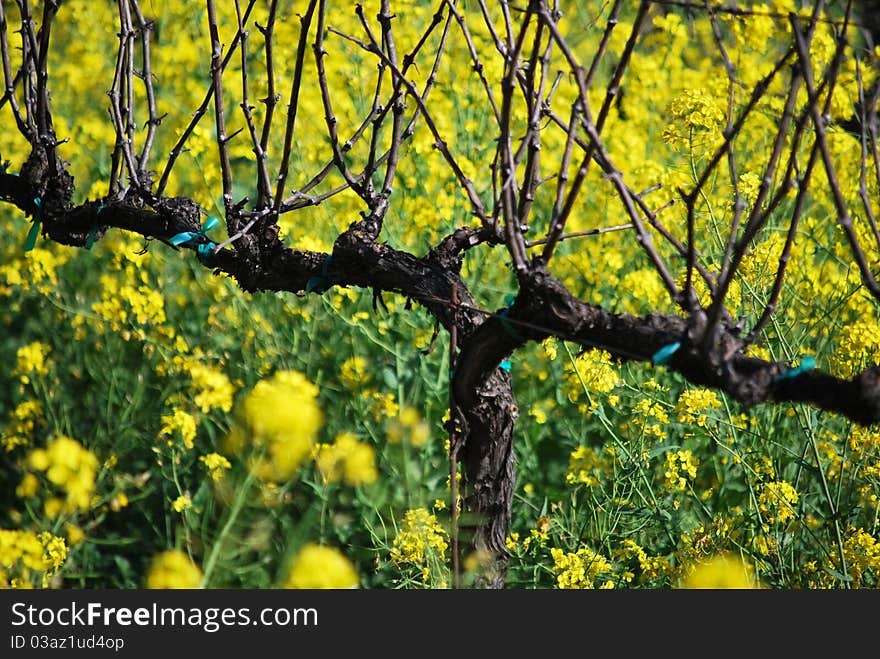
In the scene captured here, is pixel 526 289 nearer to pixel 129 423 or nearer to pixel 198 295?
pixel 129 423

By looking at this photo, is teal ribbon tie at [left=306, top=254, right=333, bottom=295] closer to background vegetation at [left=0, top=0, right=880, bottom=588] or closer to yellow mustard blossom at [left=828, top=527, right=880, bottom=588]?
background vegetation at [left=0, top=0, right=880, bottom=588]

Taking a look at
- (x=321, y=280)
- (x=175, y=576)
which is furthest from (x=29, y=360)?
(x=175, y=576)

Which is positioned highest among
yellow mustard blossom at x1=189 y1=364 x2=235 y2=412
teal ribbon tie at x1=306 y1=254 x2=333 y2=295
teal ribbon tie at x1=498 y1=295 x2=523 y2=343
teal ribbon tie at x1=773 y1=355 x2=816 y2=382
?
yellow mustard blossom at x1=189 y1=364 x2=235 y2=412

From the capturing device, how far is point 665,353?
5.35 feet

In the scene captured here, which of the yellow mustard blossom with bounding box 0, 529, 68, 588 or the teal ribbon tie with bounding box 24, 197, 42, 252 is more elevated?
the teal ribbon tie with bounding box 24, 197, 42, 252

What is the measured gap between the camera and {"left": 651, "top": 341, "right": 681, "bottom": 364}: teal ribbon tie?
5.35 ft

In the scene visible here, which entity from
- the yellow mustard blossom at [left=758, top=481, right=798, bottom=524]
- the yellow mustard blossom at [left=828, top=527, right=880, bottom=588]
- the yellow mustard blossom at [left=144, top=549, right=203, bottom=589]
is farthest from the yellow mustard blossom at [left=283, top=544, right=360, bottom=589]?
the yellow mustard blossom at [left=828, top=527, right=880, bottom=588]

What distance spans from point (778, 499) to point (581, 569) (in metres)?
0.52

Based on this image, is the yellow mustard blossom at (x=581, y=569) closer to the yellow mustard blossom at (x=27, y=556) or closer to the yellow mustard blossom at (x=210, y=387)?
the yellow mustard blossom at (x=210, y=387)

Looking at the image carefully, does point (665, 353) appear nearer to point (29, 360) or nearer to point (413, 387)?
point (413, 387)

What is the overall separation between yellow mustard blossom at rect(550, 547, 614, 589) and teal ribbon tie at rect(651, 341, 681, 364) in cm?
75

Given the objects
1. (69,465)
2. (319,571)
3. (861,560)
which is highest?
(69,465)

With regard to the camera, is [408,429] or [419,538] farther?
[408,429]

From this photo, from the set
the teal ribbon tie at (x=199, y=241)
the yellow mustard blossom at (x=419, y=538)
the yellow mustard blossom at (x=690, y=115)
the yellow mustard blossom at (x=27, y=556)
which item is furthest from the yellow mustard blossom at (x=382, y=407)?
the yellow mustard blossom at (x=690, y=115)
